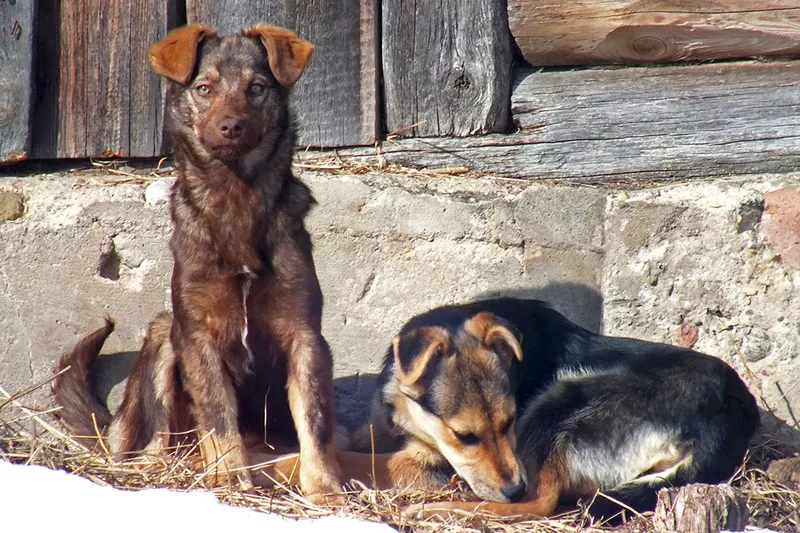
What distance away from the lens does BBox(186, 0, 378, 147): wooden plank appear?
6207 millimetres

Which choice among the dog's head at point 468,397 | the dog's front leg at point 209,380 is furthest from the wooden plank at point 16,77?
the dog's head at point 468,397

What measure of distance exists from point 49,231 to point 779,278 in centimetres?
431

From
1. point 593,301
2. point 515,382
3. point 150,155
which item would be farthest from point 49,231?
point 593,301

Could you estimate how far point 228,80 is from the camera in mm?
4977

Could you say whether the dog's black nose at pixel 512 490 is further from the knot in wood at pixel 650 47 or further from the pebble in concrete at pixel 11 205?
the pebble in concrete at pixel 11 205

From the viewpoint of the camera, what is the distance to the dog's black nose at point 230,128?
187 inches

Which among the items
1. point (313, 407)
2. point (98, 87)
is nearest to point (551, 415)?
point (313, 407)

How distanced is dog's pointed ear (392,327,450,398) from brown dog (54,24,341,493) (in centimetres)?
40

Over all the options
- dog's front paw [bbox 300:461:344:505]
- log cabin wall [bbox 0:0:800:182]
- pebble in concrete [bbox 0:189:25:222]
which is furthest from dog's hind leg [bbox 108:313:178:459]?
log cabin wall [bbox 0:0:800:182]

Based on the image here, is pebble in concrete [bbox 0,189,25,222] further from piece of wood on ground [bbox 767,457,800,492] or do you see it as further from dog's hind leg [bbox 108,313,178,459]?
piece of wood on ground [bbox 767,457,800,492]

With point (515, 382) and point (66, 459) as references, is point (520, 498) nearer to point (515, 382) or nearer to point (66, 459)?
point (515, 382)

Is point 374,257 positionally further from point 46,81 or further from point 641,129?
point 46,81

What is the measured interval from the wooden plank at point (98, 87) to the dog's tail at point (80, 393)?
1266 mm

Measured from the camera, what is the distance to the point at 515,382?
5395 mm
